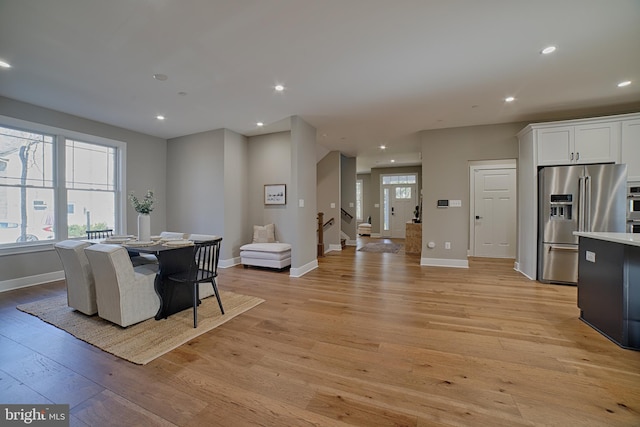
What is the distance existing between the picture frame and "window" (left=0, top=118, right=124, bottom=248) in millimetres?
2943

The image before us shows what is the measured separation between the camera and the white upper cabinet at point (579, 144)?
386 cm

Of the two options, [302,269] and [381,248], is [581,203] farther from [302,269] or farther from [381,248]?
[302,269]

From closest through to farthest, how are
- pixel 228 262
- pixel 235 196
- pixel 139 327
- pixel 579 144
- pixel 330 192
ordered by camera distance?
pixel 139 327 < pixel 579 144 < pixel 228 262 < pixel 235 196 < pixel 330 192

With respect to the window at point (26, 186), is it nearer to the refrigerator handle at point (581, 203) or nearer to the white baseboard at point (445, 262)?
the white baseboard at point (445, 262)

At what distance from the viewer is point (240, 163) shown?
18.5 feet

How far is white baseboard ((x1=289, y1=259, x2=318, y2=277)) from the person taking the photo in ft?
14.9

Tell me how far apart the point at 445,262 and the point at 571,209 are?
7.05 ft

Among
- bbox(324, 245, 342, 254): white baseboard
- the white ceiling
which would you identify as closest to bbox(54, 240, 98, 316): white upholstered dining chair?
the white ceiling

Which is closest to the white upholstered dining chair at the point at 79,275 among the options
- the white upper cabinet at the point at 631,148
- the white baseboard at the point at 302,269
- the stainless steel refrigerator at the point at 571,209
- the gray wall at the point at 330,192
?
the white baseboard at the point at 302,269

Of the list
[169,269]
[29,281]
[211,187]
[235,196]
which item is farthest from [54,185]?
[169,269]

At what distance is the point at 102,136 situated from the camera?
488 cm

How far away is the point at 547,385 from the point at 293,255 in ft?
11.6

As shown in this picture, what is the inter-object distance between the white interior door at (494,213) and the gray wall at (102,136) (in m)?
7.55

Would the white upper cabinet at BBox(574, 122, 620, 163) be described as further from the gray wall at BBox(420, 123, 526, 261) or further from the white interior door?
the white interior door
